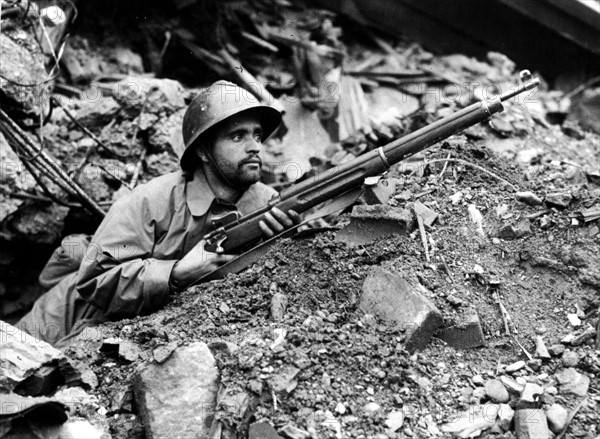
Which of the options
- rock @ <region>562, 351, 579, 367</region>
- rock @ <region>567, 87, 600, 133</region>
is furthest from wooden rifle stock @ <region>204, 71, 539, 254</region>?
rock @ <region>567, 87, 600, 133</region>

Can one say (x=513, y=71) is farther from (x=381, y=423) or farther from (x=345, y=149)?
(x=381, y=423)

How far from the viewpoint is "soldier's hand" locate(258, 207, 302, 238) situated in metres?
6.10

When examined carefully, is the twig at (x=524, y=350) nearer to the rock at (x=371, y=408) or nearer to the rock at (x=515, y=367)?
the rock at (x=515, y=367)

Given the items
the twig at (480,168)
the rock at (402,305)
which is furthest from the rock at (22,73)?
the rock at (402,305)

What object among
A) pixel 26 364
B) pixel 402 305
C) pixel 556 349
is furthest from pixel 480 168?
pixel 26 364

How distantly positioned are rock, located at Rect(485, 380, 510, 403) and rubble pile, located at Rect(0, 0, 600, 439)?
1cm

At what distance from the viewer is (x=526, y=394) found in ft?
15.2

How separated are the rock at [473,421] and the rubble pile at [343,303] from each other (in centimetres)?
1

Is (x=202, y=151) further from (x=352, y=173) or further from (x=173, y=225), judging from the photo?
(x=352, y=173)

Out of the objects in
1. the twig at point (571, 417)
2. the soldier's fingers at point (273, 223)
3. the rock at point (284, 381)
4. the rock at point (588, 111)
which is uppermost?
the rock at point (284, 381)

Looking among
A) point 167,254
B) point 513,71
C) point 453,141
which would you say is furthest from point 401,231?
point 513,71

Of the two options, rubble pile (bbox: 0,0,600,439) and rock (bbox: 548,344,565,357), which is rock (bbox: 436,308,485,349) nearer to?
rubble pile (bbox: 0,0,600,439)

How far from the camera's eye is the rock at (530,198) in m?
5.82

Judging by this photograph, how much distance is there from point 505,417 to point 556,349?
1.98 feet
